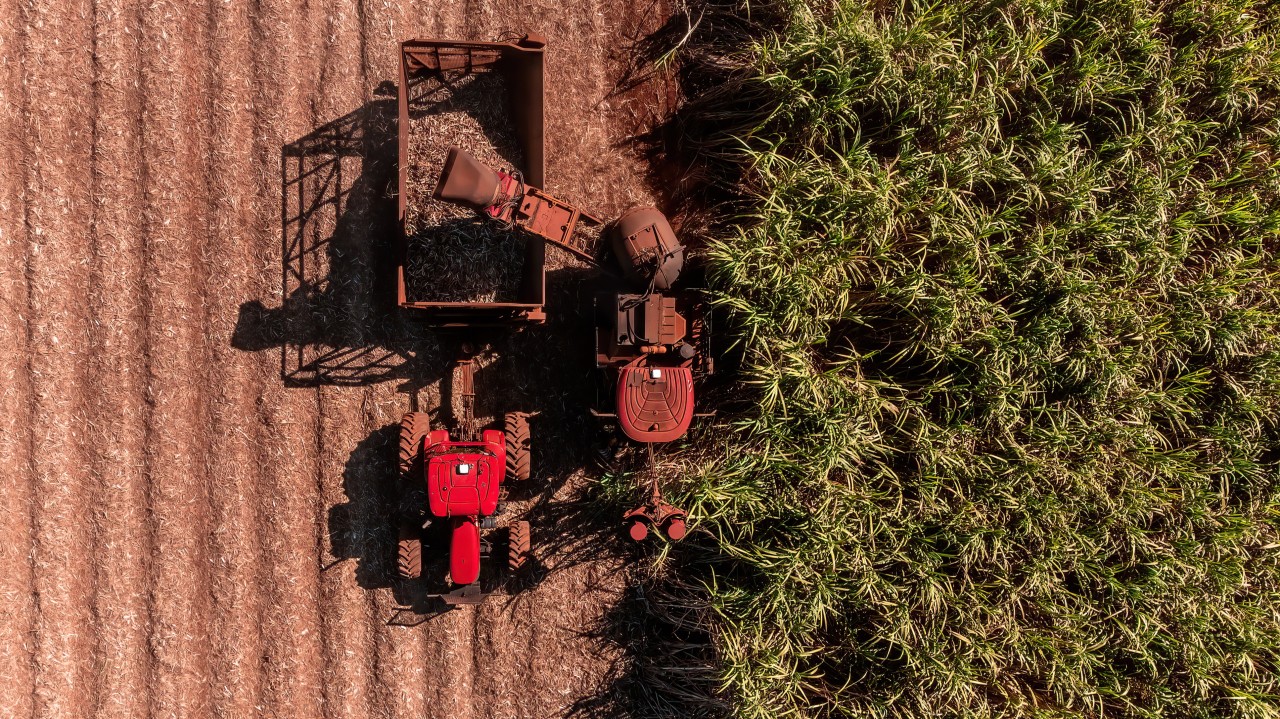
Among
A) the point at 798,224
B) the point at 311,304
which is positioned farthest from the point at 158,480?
the point at 798,224

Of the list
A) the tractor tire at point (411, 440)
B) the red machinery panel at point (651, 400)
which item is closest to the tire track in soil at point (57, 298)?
the tractor tire at point (411, 440)

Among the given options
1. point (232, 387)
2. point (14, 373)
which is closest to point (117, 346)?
point (14, 373)

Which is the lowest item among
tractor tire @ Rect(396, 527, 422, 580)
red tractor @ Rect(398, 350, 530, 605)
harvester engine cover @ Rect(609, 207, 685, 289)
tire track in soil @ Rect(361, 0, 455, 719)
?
tire track in soil @ Rect(361, 0, 455, 719)

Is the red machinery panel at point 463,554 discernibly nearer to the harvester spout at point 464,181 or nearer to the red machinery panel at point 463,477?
the red machinery panel at point 463,477

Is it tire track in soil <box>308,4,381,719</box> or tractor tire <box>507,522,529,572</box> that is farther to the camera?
tire track in soil <box>308,4,381,719</box>

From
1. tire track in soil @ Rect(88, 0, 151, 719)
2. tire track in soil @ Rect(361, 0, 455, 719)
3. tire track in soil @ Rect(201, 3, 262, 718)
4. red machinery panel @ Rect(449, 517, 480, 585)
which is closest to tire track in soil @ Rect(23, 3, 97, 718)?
tire track in soil @ Rect(88, 0, 151, 719)

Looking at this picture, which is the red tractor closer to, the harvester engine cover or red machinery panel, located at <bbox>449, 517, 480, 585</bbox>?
red machinery panel, located at <bbox>449, 517, 480, 585</bbox>

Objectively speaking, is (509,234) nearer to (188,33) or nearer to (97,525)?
(188,33)
